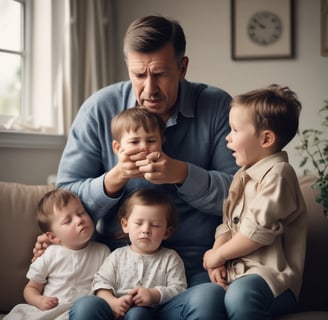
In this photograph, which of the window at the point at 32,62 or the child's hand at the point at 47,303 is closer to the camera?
the child's hand at the point at 47,303

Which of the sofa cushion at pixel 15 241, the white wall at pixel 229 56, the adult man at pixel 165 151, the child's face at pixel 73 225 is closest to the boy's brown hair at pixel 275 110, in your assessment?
the adult man at pixel 165 151

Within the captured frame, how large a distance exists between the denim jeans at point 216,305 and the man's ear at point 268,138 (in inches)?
15.0

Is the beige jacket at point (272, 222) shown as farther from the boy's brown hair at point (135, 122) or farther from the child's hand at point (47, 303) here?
the child's hand at point (47, 303)

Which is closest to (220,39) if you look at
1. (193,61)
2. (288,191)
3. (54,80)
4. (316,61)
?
(193,61)

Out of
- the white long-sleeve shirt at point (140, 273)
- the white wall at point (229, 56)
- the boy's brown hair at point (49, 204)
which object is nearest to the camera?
the white long-sleeve shirt at point (140, 273)

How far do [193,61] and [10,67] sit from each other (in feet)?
3.96

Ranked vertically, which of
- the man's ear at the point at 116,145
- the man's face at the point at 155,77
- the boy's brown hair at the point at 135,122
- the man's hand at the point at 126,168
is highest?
the man's face at the point at 155,77

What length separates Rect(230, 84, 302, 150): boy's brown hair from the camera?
5.69ft

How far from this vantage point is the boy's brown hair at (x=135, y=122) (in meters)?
1.79

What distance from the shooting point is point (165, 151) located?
6.47 feet

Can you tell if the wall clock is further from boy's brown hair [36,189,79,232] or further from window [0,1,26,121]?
boy's brown hair [36,189,79,232]

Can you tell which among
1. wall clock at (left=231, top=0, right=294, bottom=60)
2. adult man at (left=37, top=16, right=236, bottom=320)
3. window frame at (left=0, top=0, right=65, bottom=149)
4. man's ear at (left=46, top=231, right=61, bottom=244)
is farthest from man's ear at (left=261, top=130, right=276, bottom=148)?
wall clock at (left=231, top=0, right=294, bottom=60)

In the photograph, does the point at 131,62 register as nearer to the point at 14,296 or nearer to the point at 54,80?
the point at 14,296

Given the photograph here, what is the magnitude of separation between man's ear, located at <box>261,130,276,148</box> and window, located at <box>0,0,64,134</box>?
183 centimetres
